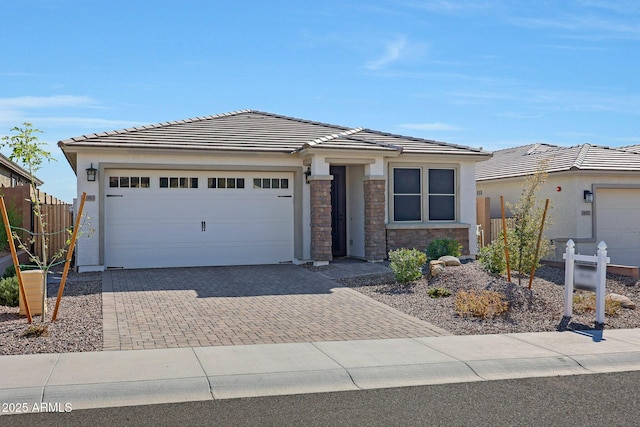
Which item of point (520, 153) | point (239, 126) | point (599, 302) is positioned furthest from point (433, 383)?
point (520, 153)

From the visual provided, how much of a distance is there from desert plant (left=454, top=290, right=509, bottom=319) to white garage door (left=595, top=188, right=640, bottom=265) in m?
9.00

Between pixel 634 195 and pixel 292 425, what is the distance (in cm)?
1706

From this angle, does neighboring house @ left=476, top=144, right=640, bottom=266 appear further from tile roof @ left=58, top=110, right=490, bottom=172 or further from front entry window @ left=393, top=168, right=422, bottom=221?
front entry window @ left=393, top=168, right=422, bottom=221

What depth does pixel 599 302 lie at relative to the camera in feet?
34.6

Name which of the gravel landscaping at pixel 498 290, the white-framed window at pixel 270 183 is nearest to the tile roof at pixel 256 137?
the white-framed window at pixel 270 183

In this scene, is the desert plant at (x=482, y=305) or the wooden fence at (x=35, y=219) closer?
the desert plant at (x=482, y=305)

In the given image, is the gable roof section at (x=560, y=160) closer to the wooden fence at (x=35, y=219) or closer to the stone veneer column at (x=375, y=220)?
the stone veneer column at (x=375, y=220)

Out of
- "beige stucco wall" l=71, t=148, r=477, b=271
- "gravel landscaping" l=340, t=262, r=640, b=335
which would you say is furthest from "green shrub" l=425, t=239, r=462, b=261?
"beige stucco wall" l=71, t=148, r=477, b=271

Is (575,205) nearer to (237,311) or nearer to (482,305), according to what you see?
(482,305)

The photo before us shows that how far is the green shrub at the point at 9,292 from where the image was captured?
35.7ft

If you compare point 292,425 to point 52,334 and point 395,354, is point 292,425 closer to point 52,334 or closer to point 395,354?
point 395,354

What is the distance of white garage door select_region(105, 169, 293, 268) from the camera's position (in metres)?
16.4

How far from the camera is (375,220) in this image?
56.5 feet

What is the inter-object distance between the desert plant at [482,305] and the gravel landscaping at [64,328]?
5.83 meters
